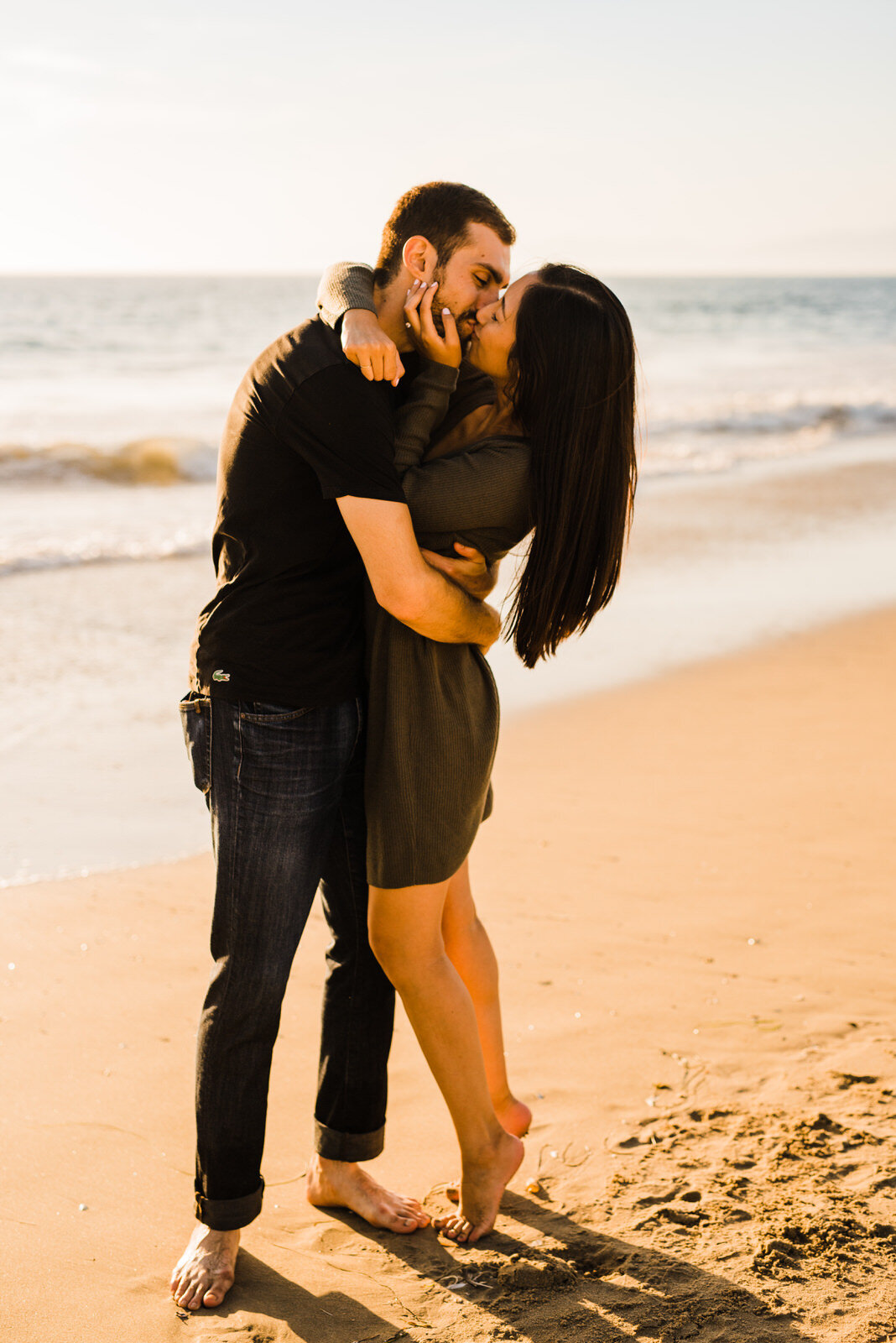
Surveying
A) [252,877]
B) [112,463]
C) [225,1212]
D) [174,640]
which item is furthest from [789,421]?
[225,1212]

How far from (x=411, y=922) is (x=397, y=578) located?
724 millimetres

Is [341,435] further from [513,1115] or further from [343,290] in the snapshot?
[513,1115]

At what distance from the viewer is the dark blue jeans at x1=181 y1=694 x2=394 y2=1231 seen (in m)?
2.25

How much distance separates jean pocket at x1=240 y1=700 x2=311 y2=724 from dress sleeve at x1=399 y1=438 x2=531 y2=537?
1.40 feet

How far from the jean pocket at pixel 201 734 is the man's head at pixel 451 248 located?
35.9 inches

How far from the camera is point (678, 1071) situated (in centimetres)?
311

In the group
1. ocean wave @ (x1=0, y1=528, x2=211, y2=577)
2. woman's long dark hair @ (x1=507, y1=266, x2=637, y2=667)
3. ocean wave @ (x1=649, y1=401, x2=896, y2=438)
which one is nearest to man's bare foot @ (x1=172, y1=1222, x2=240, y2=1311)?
woman's long dark hair @ (x1=507, y1=266, x2=637, y2=667)

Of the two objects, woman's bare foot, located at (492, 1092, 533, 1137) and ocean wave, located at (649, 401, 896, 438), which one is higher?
ocean wave, located at (649, 401, 896, 438)

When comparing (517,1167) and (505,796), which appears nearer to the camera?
(517,1167)

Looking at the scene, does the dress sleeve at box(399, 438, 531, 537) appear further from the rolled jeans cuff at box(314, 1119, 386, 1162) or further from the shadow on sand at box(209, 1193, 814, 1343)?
the shadow on sand at box(209, 1193, 814, 1343)

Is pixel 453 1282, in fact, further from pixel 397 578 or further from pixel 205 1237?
pixel 397 578

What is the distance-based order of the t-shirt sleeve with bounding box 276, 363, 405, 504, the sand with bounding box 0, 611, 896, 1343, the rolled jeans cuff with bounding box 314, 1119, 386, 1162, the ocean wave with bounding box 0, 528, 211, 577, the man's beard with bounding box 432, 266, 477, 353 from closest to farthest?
the t-shirt sleeve with bounding box 276, 363, 405, 504, the sand with bounding box 0, 611, 896, 1343, the man's beard with bounding box 432, 266, 477, 353, the rolled jeans cuff with bounding box 314, 1119, 386, 1162, the ocean wave with bounding box 0, 528, 211, 577

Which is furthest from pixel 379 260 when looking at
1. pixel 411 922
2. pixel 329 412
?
pixel 411 922

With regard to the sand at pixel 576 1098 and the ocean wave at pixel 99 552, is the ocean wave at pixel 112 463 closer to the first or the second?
the ocean wave at pixel 99 552
